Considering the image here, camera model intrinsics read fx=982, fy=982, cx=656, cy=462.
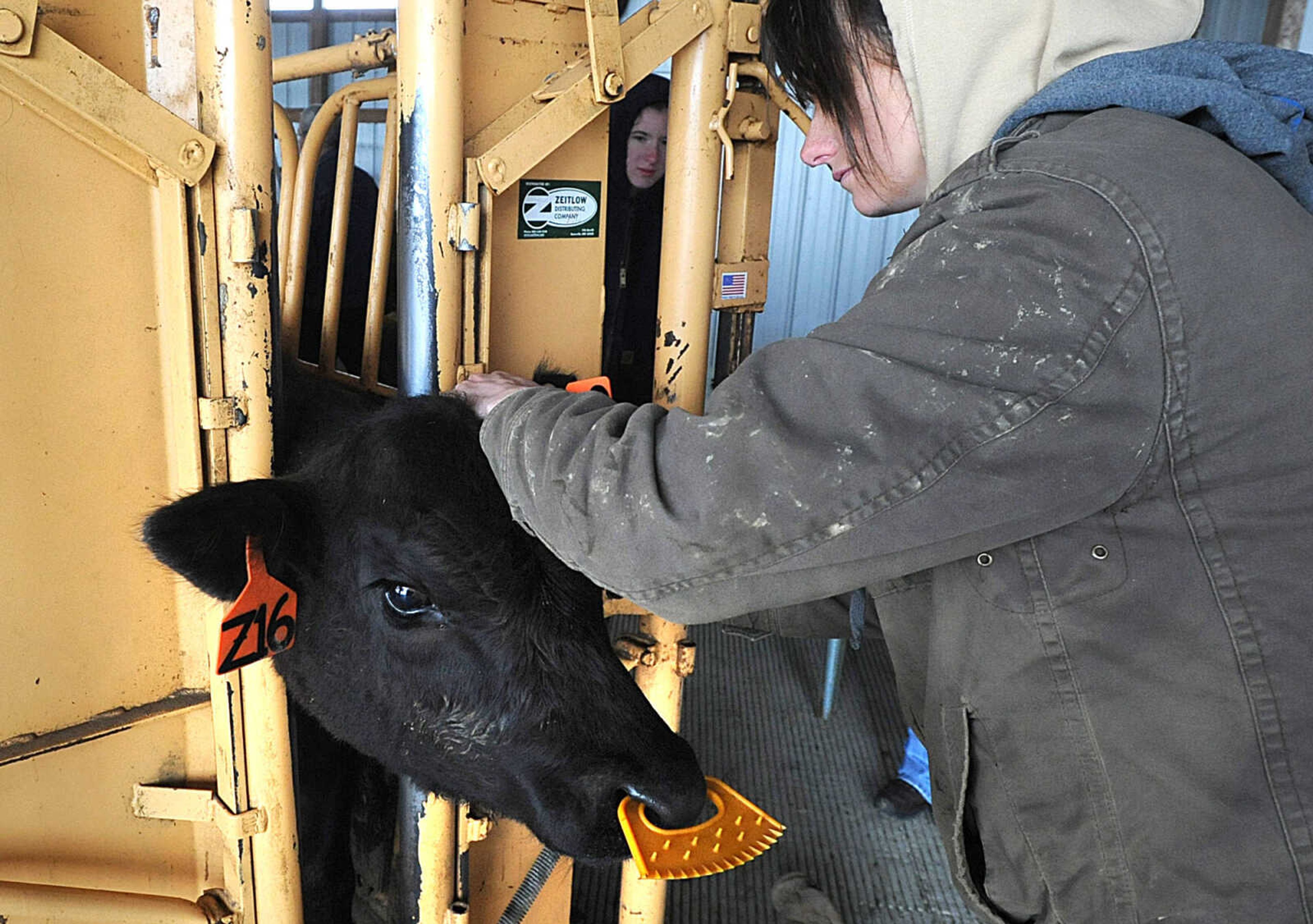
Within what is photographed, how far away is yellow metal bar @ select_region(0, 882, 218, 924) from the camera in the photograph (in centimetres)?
170

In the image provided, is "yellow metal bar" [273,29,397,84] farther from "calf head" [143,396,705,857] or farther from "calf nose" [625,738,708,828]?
"calf nose" [625,738,708,828]

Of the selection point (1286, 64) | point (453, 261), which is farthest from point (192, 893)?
point (1286, 64)

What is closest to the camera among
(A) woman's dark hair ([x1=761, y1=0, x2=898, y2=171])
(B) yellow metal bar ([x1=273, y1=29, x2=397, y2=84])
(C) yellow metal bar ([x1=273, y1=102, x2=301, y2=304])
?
(A) woman's dark hair ([x1=761, y1=0, x2=898, y2=171])

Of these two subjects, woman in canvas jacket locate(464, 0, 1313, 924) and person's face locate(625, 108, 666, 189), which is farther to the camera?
person's face locate(625, 108, 666, 189)

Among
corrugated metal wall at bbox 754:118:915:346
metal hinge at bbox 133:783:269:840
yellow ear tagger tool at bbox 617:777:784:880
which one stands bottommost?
corrugated metal wall at bbox 754:118:915:346

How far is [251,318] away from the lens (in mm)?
1538

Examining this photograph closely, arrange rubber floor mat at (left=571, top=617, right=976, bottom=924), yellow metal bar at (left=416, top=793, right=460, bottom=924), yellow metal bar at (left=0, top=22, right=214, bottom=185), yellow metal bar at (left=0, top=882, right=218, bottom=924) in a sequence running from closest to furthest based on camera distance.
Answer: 1. yellow metal bar at (left=0, top=22, right=214, bottom=185)
2. yellow metal bar at (left=0, top=882, right=218, bottom=924)
3. yellow metal bar at (left=416, top=793, right=460, bottom=924)
4. rubber floor mat at (left=571, top=617, right=976, bottom=924)

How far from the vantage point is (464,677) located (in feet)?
5.26

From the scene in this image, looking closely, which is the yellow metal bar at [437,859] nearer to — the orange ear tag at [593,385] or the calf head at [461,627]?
the calf head at [461,627]

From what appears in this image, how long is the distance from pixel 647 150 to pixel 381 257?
1.48 metres

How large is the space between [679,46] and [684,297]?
0.44 meters

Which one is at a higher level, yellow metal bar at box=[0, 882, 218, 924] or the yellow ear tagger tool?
the yellow ear tagger tool

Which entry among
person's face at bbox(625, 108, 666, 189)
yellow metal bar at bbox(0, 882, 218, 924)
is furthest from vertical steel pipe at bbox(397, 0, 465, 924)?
person's face at bbox(625, 108, 666, 189)

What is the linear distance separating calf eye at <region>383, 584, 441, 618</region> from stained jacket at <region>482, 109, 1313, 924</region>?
515 millimetres
